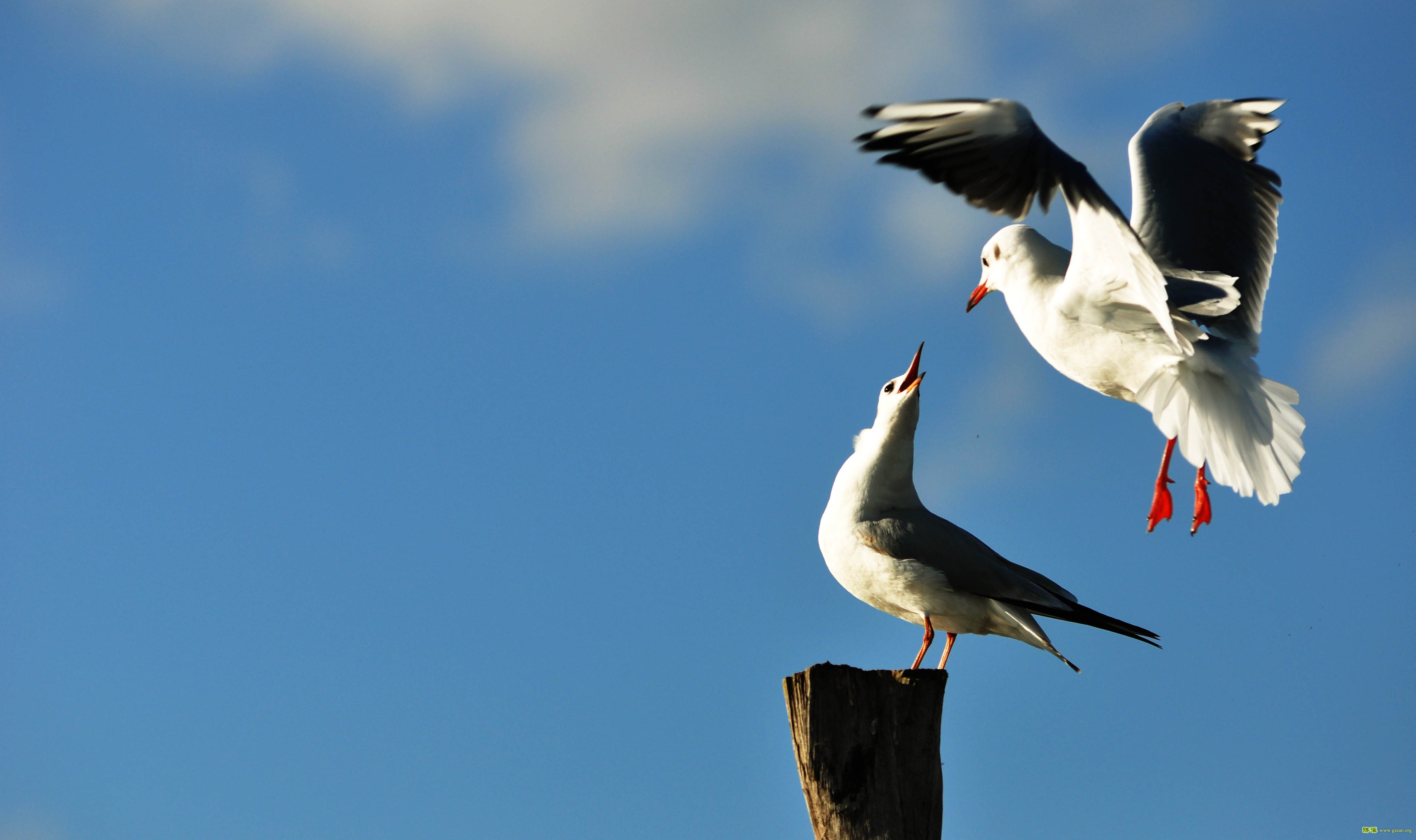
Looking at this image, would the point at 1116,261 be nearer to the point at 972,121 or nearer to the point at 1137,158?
the point at 972,121

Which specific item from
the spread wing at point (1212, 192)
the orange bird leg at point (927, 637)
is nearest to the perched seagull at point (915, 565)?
the orange bird leg at point (927, 637)

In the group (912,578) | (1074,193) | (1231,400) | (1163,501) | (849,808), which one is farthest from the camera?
(1163,501)

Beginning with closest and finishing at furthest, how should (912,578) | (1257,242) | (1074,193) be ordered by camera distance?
(912,578) → (1074,193) → (1257,242)

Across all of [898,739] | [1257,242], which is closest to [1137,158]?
[1257,242]

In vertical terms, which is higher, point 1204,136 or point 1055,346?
point 1204,136

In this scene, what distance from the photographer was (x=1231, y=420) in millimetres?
6859

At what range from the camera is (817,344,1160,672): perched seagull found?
19.1ft

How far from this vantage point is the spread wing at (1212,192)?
814cm

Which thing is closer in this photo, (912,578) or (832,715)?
(832,715)

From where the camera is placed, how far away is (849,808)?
452 centimetres

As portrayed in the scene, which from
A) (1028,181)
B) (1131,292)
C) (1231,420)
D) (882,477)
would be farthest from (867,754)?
(1028,181)

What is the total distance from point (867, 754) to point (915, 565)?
4.85 ft

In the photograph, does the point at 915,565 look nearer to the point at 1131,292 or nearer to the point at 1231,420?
the point at 1131,292

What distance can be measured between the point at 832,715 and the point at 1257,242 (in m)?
5.82
